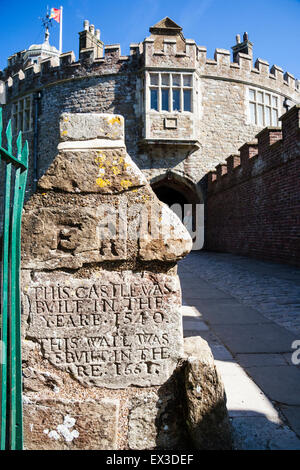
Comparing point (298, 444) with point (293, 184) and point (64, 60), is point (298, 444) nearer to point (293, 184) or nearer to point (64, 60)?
point (293, 184)

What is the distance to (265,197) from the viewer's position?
362 inches

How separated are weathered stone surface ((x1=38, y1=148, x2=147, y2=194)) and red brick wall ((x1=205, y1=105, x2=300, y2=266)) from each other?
6.68 metres

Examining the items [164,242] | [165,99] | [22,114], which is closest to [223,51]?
[165,99]

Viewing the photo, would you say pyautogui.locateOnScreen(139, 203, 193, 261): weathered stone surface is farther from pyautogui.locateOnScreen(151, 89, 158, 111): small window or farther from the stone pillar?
pyautogui.locateOnScreen(151, 89, 158, 111): small window

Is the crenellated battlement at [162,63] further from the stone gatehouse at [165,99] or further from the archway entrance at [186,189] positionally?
the archway entrance at [186,189]

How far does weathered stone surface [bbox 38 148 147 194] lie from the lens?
5.50ft

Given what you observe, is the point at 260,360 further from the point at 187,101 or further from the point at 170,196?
the point at 170,196

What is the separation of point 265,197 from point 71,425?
8.71 m

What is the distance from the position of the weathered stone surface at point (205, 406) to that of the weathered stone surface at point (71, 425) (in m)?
0.40

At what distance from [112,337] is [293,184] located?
718 centimetres

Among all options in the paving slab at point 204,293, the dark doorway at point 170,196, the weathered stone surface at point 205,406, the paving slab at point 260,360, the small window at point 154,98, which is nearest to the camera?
the weathered stone surface at point 205,406

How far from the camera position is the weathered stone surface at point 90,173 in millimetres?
1677

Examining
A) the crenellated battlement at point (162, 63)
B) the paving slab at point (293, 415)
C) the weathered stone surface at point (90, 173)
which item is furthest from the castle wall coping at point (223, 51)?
the paving slab at point (293, 415)
